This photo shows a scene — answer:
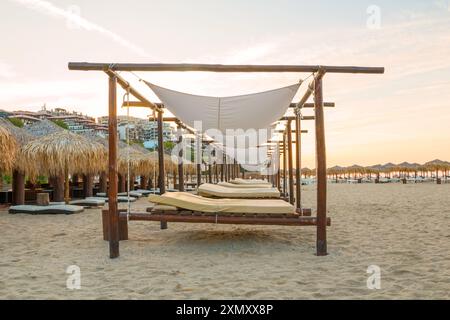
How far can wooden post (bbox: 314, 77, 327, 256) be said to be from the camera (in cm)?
507

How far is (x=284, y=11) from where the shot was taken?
8.68 metres

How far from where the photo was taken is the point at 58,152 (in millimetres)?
11445

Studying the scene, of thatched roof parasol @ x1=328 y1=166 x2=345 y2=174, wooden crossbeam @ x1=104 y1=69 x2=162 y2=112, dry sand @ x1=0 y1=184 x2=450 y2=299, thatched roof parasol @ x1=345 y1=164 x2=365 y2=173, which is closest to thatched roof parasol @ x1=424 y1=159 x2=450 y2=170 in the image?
thatched roof parasol @ x1=345 y1=164 x2=365 y2=173

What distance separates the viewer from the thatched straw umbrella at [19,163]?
456 inches

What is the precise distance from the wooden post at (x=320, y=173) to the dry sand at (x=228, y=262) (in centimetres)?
26

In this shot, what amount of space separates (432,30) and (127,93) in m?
7.98

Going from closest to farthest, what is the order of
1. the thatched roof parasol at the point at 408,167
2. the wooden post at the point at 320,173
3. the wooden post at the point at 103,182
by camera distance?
the wooden post at the point at 320,173 → the wooden post at the point at 103,182 → the thatched roof parasol at the point at 408,167

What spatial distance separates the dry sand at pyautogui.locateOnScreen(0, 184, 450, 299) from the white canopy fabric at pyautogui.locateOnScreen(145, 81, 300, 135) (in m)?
1.98

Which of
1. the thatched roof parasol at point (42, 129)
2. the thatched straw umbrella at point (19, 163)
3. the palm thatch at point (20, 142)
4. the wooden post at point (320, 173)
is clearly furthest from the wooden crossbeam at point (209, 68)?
the thatched roof parasol at point (42, 129)

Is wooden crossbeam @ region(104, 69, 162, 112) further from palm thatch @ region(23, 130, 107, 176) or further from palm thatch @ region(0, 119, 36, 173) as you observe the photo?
palm thatch @ region(0, 119, 36, 173)

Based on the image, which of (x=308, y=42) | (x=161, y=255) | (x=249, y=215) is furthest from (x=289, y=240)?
(x=308, y=42)

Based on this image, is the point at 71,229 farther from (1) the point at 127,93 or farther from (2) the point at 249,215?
(2) the point at 249,215

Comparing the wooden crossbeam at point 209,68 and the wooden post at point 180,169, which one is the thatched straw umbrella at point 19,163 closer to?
the wooden post at point 180,169

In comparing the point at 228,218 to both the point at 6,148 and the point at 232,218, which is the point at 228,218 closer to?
the point at 232,218
